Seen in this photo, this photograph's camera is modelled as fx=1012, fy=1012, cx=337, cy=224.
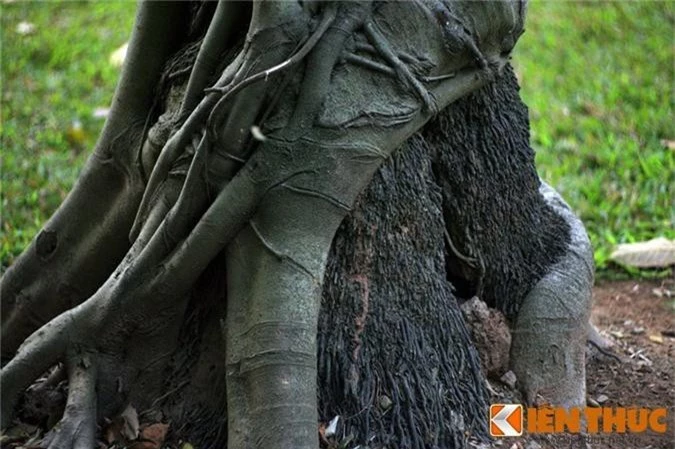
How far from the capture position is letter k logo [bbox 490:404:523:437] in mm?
3576

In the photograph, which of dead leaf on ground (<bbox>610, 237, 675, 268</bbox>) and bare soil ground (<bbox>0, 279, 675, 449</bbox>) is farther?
dead leaf on ground (<bbox>610, 237, 675, 268</bbox>)

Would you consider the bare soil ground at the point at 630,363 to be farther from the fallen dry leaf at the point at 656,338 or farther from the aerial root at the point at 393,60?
the aerial root at the point at 393,60

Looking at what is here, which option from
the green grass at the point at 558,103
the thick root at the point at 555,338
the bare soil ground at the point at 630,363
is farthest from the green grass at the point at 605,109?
the thick root at the point at 555,338

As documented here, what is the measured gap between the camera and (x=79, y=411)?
3.33m

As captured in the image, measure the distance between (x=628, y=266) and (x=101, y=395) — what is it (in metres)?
3.52

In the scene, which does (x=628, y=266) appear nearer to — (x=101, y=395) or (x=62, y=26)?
(x=101, y=395)

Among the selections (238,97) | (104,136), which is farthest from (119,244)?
(238,97)

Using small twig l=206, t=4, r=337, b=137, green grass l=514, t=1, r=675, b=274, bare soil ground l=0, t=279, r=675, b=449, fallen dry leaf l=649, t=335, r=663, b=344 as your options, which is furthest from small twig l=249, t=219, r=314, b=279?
green grass l=514, t=1, r=675, b=274

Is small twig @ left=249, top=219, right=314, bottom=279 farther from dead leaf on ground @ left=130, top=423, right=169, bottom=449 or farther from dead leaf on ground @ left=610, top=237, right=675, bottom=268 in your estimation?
dead leaf on ground @ left=610, top=237, right=675, bottom=268

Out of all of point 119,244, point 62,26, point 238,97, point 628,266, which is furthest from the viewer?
point 62,26

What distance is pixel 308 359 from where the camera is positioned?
10.2ft

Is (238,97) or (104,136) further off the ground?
(104,136)

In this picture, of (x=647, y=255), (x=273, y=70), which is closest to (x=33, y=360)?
(x=273, y=70)

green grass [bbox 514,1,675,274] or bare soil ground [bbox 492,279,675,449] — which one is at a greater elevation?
green grass [bbox 514,1,675,274]
